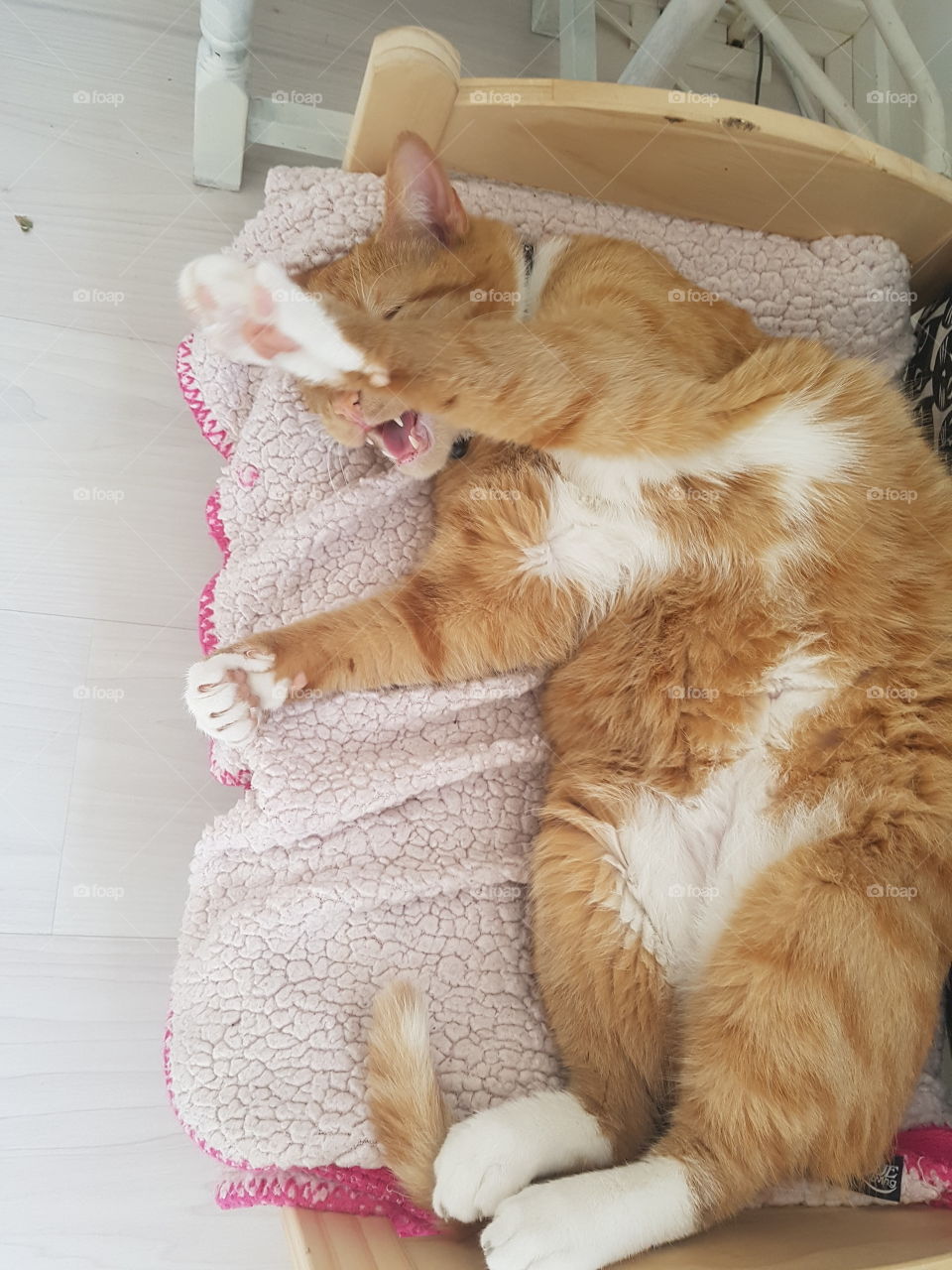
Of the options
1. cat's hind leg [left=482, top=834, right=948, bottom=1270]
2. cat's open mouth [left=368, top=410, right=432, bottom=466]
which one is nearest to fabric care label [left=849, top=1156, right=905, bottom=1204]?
cat's hind leg [left=482, top=834, right=948, bottom=1270]

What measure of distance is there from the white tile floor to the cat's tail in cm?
54

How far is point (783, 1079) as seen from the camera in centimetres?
128

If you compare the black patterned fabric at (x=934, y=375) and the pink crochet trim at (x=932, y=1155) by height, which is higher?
the black patterned fabric at (x=934, y=375)

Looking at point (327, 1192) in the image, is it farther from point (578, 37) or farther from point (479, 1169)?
point (578, 37)

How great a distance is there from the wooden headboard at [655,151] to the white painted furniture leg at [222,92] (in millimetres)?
287

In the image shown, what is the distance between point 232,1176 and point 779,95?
2729mm

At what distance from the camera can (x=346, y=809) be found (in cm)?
157

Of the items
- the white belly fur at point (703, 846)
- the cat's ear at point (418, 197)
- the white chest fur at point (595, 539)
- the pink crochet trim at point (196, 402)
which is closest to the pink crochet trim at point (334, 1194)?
the white belly fur at point (703, 846)

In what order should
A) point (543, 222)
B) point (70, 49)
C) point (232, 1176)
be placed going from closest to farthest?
point (232, 1176) < point (543, 222) < point (70, 49)

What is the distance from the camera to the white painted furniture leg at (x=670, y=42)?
1.75 meters

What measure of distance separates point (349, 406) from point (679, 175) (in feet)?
2.70

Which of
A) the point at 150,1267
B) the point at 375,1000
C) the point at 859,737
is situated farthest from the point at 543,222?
the point at 150,1267

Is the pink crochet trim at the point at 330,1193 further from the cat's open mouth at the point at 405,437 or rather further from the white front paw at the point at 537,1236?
the cat's open mouth at the point at 405,437

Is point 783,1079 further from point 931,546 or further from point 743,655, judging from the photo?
point 931,546
